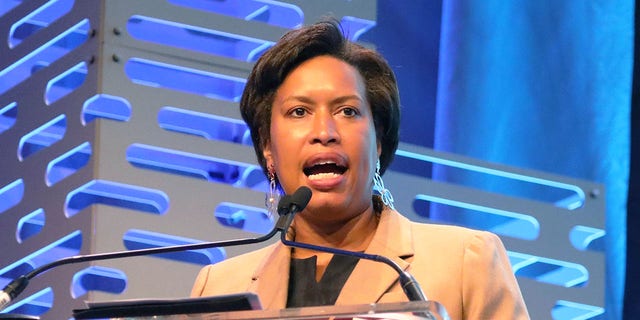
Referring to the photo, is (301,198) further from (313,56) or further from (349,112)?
(313,56)

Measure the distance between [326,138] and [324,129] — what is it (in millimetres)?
25

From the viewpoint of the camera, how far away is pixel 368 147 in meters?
2.55

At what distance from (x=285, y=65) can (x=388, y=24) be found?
1691mm

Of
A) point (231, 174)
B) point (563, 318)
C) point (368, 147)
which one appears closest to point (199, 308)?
point (368, 147)

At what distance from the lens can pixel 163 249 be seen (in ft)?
6.97

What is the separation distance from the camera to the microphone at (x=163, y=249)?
2098mm

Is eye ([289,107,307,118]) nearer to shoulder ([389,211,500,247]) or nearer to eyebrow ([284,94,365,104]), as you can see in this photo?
eyebrow ([284,94,365,104])

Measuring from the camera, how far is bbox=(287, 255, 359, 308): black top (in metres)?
2.48

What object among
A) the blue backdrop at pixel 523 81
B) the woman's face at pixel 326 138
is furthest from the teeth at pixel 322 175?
the blue backdrop at pixel 523 81

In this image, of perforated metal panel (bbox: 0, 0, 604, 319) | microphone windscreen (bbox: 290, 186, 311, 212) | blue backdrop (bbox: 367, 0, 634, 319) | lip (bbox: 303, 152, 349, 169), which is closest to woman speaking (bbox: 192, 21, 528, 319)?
lip (bbox: 303, 152, 349, 169)

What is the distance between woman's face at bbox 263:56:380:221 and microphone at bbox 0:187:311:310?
268 mm

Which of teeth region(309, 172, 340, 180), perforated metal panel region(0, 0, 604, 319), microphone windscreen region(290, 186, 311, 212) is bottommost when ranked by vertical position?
perforated metal panel region(0, 0, 604, 319)

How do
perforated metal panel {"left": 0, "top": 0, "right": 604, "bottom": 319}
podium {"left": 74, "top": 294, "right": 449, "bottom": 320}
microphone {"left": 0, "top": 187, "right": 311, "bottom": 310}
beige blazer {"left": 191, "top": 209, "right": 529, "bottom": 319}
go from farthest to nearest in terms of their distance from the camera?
1. perforated metal panel {"left": 0, "top": 0, "right": 604, "bottom": 319}
2. beige blazer {"left": 191, "top": 209, "right": 529, "bottom": 319}
3. microphone {"left": 0, "top": 187, "right": 311, "bottom": 310}
4. podium {"left": 74, "top": 294, "right": 449, "bottom": 320}

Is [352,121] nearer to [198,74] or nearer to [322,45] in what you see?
[322,45]
